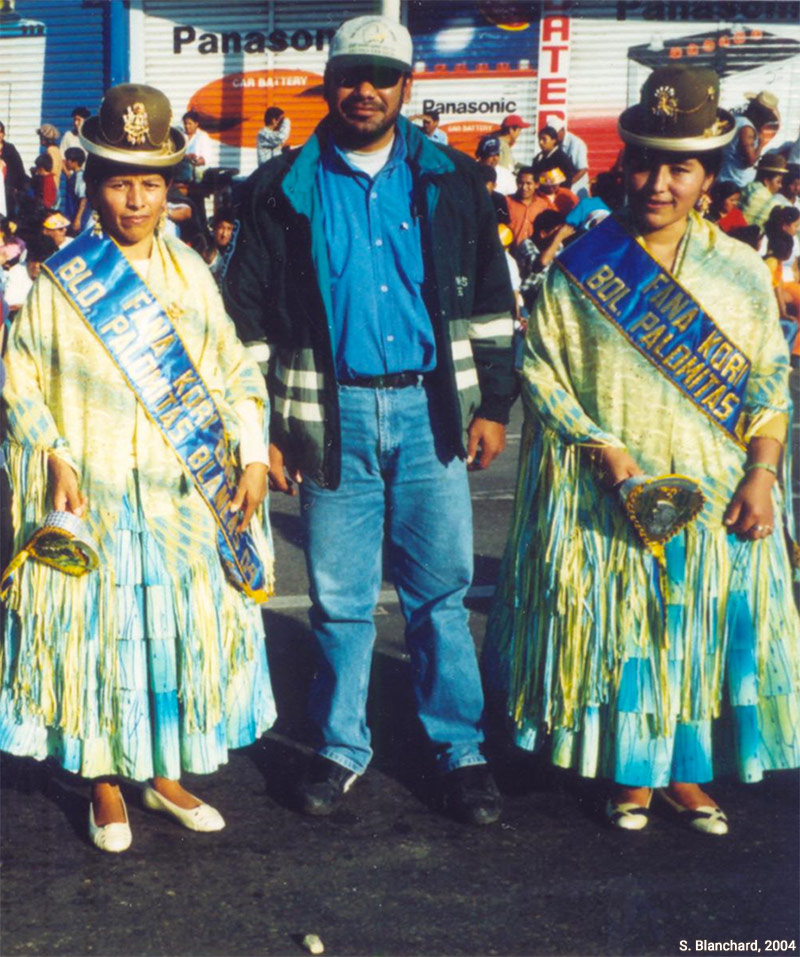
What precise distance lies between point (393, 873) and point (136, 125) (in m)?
1.88

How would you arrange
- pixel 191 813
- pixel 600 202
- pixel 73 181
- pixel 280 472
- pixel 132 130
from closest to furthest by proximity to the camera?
pixel 132 130 < pixel 191 813 < pixel 280 472 < pixel 600 202 < pixel 73 181

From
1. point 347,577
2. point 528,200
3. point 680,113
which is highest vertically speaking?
point 680,113

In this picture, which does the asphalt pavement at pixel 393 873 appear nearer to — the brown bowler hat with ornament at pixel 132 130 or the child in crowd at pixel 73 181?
the brown bowler hat with ornament at pixel 132 130

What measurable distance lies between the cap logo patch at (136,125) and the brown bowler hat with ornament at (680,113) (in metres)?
1.17

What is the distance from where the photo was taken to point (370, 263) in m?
3.58

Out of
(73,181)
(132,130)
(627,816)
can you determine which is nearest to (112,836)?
(627,816)

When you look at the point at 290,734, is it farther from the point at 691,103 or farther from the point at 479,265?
the point at 691,103

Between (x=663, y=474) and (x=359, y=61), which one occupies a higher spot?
(x=359, y=61)

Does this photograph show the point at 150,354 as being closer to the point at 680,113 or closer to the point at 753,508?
the point at 680,113

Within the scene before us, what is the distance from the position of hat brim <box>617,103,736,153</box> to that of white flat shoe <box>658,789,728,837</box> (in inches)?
65.6

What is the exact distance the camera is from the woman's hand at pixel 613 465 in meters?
3.48

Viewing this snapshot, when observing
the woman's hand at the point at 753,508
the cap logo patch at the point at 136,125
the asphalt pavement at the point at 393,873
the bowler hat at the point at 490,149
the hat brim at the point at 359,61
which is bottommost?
the asphalt pavement at the point at 393,873

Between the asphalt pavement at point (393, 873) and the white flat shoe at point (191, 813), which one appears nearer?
the asphalt pavement at point (393, 873)

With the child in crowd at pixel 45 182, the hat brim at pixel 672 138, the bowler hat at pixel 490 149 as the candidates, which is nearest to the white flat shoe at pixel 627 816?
the hat brim at pixel 672 138
